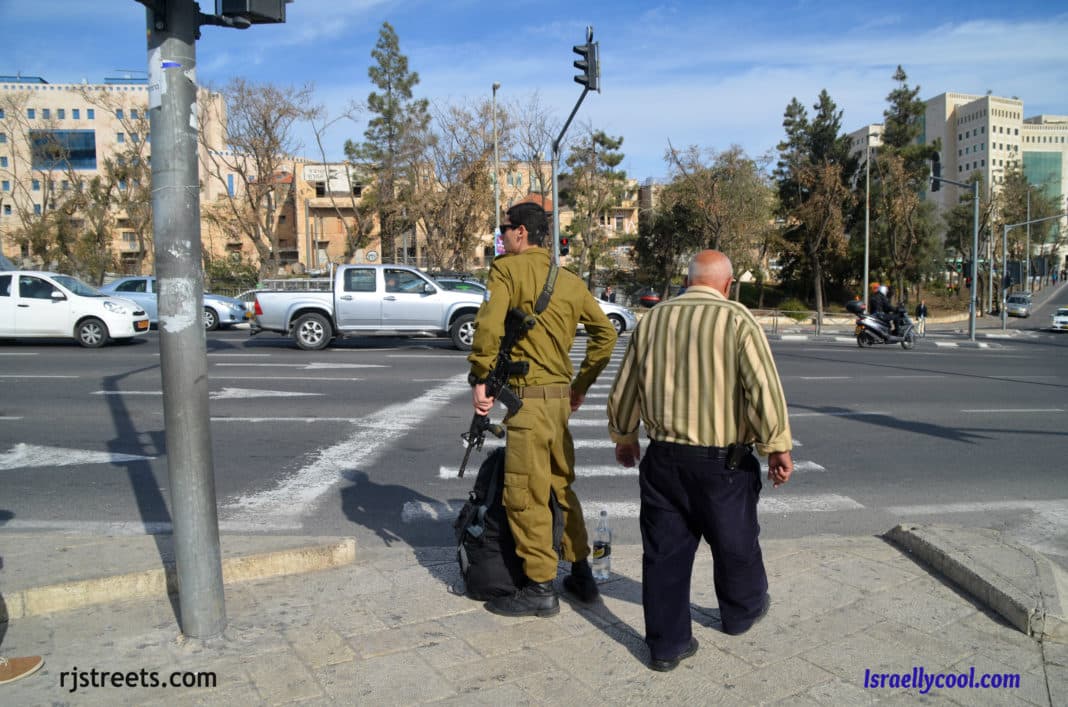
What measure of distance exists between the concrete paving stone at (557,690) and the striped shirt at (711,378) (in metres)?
1.06

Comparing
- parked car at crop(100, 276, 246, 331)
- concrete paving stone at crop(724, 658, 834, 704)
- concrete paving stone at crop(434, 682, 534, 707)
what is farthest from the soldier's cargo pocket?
parked car at crop(100, 276, 246, 331)

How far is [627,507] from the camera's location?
6219 mm

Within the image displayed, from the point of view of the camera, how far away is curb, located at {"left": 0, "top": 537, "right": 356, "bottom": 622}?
387 centimetres

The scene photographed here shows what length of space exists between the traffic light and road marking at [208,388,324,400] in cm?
936

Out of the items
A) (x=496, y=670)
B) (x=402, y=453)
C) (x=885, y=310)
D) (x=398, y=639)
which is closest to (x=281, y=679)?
(x=398, y=639)

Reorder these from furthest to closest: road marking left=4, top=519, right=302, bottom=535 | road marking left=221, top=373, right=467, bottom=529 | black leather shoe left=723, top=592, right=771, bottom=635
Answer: road marking left=221, top=373, right=467, bottom=529 < road marking left=4, top=519, right=302, bottom=535 < black leather shoe left=723, top=592, right=771, bottom=635

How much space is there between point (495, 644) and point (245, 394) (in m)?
8.49

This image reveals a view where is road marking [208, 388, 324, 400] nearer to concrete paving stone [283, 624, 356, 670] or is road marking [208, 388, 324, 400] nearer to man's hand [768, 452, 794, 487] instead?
concrete paving stone [283, 624, 356, 670]

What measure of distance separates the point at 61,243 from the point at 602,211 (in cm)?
3123

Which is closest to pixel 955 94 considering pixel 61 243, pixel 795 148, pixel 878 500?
pixel 795 148

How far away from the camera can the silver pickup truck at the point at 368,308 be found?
58.4 ft

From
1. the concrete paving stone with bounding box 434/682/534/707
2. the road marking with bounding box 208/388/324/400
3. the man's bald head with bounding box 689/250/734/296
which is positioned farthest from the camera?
the road marking with bounding box 208/388/324/400

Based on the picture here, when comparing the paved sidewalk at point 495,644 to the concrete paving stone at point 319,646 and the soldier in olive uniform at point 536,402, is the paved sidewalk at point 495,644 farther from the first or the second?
the soldier in olive uniform at point 536,402

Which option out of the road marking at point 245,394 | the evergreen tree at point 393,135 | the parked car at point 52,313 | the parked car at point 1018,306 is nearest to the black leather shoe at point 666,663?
the road marking at point 245,394
